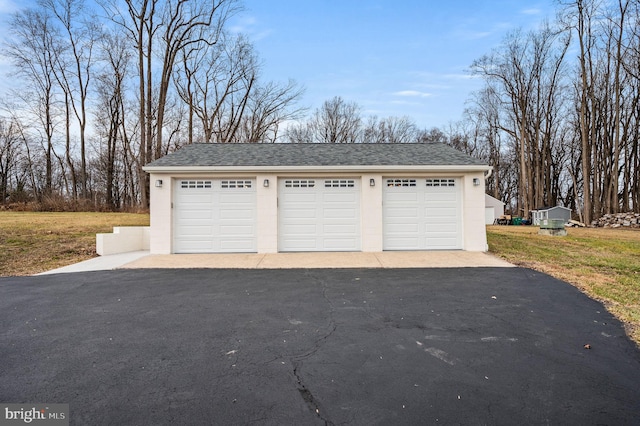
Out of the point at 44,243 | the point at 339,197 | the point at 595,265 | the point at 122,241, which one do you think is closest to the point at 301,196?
the point at 339,197

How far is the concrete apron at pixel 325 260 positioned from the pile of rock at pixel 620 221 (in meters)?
17.1

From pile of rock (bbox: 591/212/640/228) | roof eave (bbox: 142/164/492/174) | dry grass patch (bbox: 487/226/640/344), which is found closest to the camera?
dry grass patch (bbox: 487/226/640/344)

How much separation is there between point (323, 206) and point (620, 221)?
20676 mm

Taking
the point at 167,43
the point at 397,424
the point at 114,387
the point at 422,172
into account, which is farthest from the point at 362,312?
the point at 167,43

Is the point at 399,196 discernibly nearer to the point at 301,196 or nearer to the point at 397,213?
the point at 397,213

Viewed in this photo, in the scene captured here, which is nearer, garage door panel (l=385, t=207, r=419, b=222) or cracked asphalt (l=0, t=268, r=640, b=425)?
cracked asphalt (l=0, t=268, r=640, b=425)

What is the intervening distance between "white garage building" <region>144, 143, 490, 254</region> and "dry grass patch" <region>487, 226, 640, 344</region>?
146cm

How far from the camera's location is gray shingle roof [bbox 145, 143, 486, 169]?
8820 mm

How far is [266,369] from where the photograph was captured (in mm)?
2711

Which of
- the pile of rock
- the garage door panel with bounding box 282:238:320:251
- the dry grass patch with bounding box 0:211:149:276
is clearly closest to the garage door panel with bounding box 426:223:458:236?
the garage door panel with bounding box 282:238:320:251

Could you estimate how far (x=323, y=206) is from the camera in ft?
29.3

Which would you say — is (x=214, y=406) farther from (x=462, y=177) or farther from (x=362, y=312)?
(x=462, y=177)

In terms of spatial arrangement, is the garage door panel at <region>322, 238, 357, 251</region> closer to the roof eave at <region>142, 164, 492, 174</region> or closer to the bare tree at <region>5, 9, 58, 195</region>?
the roof eave at <region>142, 164, 492, 174</region>

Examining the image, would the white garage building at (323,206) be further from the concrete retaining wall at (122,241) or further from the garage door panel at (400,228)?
the concrete retaining wall at (122,241)
